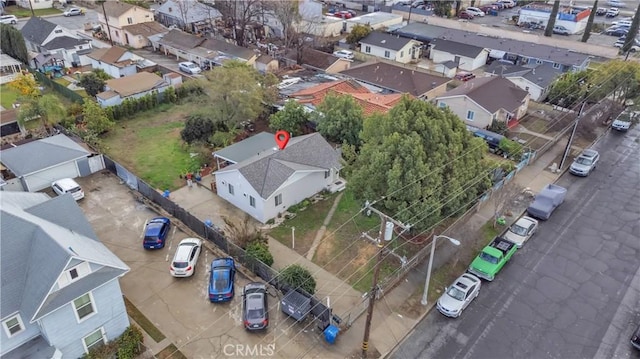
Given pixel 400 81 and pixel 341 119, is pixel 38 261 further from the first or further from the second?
pixel 400 81

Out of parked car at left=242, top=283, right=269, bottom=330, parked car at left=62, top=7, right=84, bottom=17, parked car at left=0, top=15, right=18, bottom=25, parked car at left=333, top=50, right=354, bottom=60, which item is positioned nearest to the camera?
parked car at left=242, top=283, right=269, bottom=330

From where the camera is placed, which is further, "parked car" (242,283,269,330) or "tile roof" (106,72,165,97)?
"tile roof" (106,72,165,97)

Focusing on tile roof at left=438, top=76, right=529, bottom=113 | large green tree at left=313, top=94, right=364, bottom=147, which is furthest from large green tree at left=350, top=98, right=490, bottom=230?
tile roof at left=438, top=76, right=529, bottom=113

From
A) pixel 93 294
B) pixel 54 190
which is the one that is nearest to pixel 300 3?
pixel 54 190

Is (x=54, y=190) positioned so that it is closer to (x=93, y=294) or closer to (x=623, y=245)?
(x=93, y=294)

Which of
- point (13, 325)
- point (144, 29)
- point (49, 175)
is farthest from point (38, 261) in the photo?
point (144, 29)

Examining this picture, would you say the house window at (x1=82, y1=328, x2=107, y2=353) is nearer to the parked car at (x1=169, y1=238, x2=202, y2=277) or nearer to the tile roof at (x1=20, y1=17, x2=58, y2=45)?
the parked car at (x1=169, y1=238, x2=202, y2=277)

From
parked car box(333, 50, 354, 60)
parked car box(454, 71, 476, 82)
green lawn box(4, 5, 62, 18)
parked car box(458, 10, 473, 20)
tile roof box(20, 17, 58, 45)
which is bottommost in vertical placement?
parked car box(454, 71, 476, 82)

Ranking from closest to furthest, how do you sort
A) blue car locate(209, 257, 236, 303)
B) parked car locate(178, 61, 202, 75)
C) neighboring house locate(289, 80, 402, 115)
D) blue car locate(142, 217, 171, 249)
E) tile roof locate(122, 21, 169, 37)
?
blue car locate(209, 257, 236, 303) → blue car locate(142, 217, 171, 249) → neighboring house locate(289, 80, 402, 115) → parked car locate(178, 61, 202, 75) → tile roof locate(122, 21, 169, 37)
